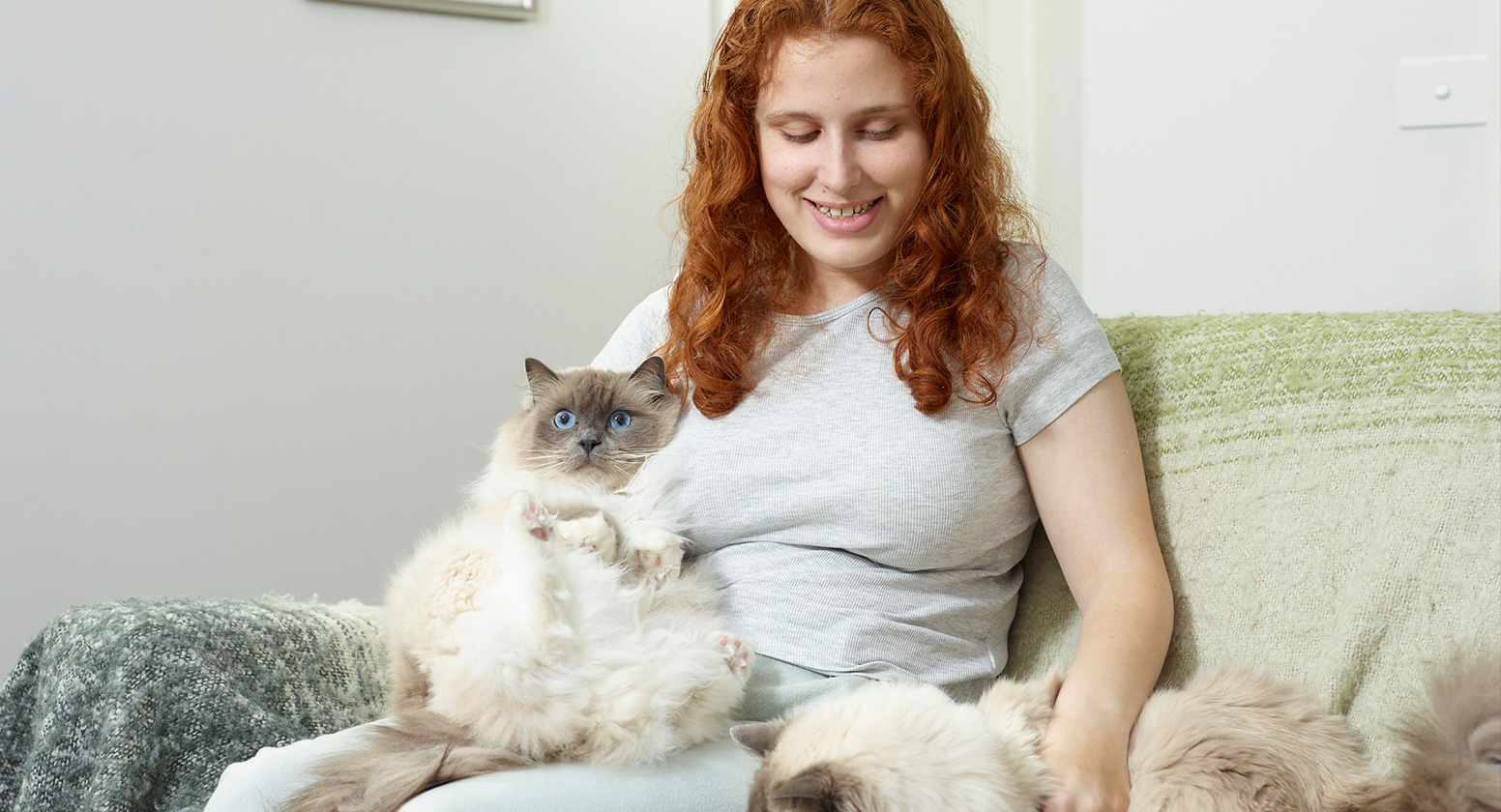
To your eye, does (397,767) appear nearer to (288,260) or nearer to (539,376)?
(539,376)

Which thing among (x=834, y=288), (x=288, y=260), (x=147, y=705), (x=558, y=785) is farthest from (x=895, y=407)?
(x=288, y=260)

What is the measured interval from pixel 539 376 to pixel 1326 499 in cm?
106

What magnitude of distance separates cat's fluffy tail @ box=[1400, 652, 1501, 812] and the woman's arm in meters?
0.27

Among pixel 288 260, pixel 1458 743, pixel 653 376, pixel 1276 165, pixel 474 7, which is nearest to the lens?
pixel 1458 743

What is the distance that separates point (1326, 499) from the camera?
120cm

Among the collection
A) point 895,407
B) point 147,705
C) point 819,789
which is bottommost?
point 147,705

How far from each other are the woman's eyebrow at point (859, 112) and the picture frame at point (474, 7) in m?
1.56

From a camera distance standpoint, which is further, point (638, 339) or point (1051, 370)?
point (638, 339)

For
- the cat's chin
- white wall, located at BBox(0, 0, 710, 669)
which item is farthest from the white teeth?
white wall, located at BBox(0, 0, 710, 669)

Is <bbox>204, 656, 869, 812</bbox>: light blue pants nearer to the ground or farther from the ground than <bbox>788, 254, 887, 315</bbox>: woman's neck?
nearer to the ground

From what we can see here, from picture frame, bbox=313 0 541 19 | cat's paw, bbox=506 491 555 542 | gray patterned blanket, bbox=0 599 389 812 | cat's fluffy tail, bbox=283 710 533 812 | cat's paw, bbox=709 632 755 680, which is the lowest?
gray patterned blanket, bbox=0 599 389 812

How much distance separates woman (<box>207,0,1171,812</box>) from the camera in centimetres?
127

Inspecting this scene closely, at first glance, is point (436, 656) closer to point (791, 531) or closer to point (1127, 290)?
point (791, 531)

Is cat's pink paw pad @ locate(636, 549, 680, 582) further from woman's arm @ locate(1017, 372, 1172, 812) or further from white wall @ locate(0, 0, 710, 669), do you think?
white wall @ locate(0, 0, 710, 669)
